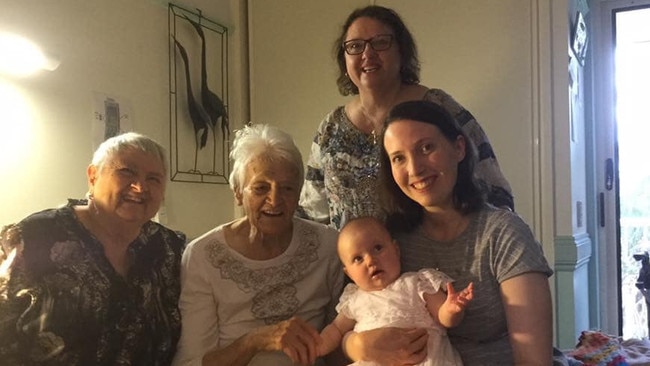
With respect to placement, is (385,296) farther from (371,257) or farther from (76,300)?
(76,300)

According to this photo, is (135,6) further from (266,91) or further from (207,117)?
(266,91)

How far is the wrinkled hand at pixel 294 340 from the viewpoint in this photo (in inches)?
57.2

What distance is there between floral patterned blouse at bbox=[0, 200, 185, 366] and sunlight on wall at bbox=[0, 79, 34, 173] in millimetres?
468

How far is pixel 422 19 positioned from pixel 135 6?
1.26 metres

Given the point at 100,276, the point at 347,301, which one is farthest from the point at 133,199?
the point at 347,301

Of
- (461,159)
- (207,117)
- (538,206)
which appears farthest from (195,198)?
(461,159)

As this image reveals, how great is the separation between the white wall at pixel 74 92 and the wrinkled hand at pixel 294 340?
1.02 meters

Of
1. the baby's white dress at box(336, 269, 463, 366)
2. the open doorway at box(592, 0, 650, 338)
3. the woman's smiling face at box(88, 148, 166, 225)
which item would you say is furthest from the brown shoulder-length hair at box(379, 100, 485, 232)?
the open doorway at box(592, 0, 650, 338)

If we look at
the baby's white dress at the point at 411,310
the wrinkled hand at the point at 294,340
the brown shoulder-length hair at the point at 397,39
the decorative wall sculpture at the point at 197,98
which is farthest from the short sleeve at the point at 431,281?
the decorative wall sculpture at the point at 197,98

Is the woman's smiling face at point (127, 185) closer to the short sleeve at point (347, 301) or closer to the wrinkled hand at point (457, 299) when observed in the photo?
the short sleeve at point (347, 301)

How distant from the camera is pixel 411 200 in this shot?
146cm

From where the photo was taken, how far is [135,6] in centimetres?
245

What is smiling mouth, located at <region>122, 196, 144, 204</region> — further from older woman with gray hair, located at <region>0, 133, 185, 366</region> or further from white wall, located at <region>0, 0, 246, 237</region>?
white wall, located at <region>0, 0, 246, 237</region>

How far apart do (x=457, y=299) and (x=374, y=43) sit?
36.9 inches
